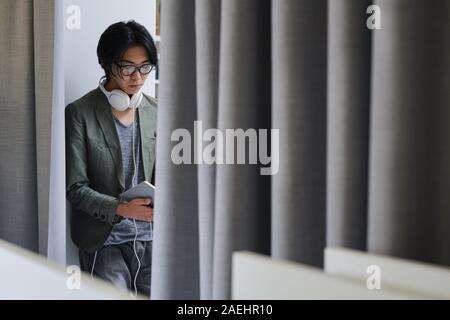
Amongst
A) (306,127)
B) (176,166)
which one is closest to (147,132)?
(176,166)

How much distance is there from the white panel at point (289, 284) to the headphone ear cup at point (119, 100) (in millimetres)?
1746

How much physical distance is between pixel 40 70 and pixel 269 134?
2.81 feet

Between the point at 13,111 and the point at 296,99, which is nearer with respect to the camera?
the point at 296,99

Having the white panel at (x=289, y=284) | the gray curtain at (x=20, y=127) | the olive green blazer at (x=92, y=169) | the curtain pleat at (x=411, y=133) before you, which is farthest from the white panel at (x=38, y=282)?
the olive green blazer at (x=92, y=169)

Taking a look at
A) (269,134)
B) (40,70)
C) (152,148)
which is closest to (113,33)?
(152,148)

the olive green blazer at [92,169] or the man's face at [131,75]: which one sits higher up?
the man's face at [131,75]

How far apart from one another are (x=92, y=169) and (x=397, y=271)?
70.7 inches

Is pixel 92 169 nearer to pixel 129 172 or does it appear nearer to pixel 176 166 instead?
pixel 129 172

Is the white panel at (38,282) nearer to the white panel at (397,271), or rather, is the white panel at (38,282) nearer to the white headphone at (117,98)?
the white panel at (397,271)

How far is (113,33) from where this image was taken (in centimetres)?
212

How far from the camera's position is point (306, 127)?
73 centimetres

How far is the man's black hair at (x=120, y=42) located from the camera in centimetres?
Result: 211
